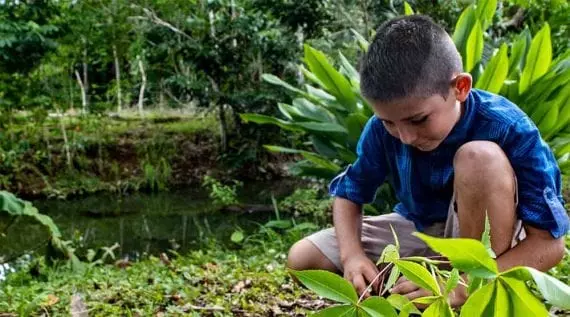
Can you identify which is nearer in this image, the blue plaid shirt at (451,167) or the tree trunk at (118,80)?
the blue plaid shirt at (451,167)

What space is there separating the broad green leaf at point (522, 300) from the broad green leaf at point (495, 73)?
7.95 feet

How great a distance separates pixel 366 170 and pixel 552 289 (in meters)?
1.43

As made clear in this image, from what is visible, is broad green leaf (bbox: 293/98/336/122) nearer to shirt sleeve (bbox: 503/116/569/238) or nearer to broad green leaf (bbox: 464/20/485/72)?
broad green leaf (bbox: 464/20/485/72)

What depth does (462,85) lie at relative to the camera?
150 cm

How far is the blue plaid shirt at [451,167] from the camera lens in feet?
4.85

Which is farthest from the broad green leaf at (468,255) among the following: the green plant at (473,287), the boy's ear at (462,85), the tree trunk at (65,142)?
the tree trunk at (65,142)

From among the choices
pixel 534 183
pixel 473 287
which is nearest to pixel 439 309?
pixel 473 287

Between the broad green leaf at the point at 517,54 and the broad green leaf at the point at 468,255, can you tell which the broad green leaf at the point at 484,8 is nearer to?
the broad green leaf at the point at 517,54

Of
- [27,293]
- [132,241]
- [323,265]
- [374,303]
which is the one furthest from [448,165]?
[132,241]

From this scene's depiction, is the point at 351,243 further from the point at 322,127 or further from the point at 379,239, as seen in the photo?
the point at 322,127

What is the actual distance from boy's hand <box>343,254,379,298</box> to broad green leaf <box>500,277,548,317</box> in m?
1.13

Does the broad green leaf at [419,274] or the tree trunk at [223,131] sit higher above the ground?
the broad green leaf at [419,274]


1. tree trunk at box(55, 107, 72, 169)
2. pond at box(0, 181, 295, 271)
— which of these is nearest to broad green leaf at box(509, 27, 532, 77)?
pond at box(0, 181, 295, 271)

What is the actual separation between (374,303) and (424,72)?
3.02 feet
